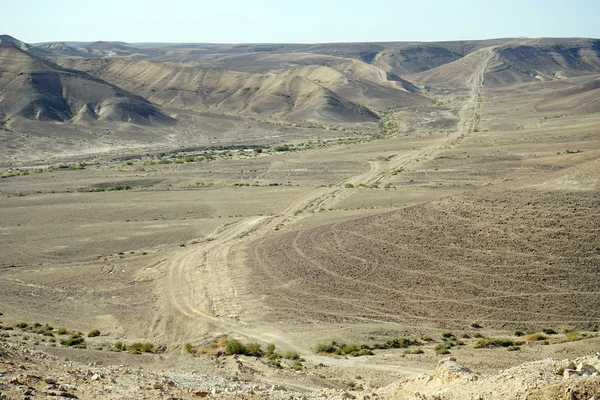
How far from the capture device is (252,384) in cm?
1802

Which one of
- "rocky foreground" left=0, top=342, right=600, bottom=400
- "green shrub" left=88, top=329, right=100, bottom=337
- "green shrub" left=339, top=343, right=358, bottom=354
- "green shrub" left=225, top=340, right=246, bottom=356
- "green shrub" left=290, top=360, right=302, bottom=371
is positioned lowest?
"green shrub" left=88, top=329, right=100, bottom=337

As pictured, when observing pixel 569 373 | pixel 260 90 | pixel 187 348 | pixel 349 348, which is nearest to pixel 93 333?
pixel 187 348

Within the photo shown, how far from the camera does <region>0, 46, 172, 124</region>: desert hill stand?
103688 millimetres

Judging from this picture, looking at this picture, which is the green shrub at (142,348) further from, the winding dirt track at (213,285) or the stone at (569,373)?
the stone at (569,373)

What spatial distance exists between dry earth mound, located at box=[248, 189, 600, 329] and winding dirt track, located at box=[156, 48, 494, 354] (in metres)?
1.59

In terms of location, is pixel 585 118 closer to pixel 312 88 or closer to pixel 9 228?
pixel 312 88

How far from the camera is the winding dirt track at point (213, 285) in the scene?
2614cm

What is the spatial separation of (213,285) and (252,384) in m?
14.0

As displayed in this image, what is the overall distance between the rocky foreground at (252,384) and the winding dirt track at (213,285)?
7.49 m

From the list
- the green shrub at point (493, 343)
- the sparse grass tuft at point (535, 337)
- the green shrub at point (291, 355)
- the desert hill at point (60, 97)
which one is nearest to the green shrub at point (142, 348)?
the green shrub at point (291, 355)

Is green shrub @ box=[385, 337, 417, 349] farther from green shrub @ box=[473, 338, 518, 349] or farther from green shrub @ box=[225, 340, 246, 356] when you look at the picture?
green shrub @ box=[225, 340, 246, 356]

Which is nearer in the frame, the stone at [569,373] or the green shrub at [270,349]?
the stone at [569,373]

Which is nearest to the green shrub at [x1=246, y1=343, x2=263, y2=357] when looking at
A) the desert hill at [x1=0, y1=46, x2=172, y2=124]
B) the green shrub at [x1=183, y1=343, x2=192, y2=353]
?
the green shrub at [x1=183, y1=343, x2=192, y2=353]

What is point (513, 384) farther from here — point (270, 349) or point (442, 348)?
point (270, 349)
